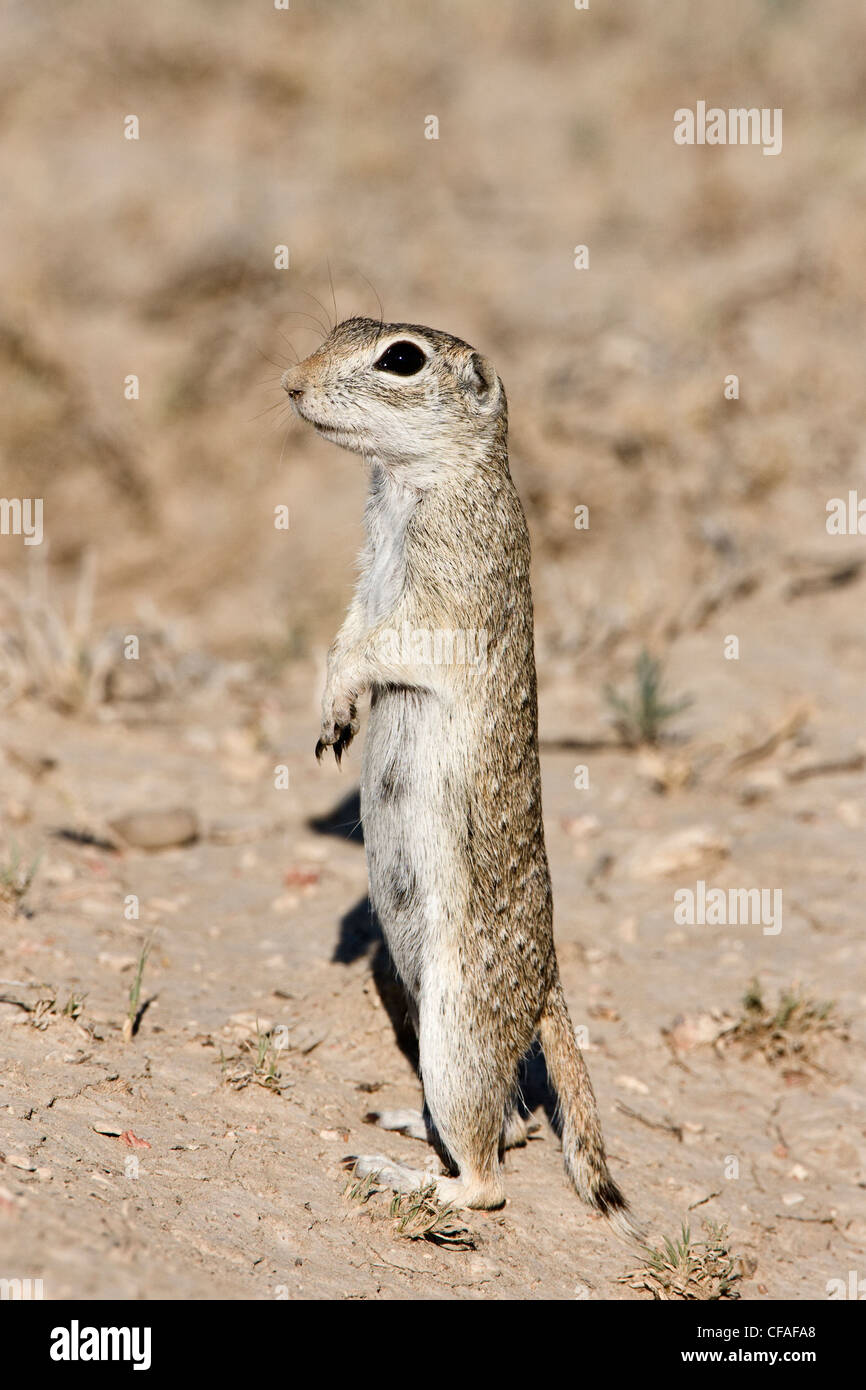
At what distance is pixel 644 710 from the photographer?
6277 mm

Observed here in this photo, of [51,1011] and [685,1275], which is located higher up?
[51,1011]

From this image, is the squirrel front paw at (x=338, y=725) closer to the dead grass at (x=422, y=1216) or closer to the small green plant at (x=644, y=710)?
the dead grass at (x=422, y=1216)

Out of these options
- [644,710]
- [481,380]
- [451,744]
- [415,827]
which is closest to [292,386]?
[481,380]

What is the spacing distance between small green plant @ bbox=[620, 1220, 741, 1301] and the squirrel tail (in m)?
0.13

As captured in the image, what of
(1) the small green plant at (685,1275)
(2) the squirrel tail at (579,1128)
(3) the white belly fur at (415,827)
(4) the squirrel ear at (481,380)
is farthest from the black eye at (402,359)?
(1) the small green plant at (685,1275)

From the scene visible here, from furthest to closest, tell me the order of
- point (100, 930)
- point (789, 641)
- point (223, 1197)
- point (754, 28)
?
point (754, 28), point (789, 641), point (100, 930), point (223, 1197)

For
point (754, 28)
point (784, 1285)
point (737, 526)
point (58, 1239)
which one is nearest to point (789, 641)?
point (737, 526)

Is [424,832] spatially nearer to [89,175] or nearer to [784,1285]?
[784,1285]

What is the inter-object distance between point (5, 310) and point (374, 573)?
6207 mm

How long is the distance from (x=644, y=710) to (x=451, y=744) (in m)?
3.02

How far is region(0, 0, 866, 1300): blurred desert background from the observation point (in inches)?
133

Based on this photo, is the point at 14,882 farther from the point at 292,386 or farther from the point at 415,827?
the point at 292,386

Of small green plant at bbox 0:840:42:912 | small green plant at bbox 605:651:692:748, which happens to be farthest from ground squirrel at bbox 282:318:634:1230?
small green plant at bbox 605:651:692:748

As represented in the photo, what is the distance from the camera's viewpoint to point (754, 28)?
12438mm
